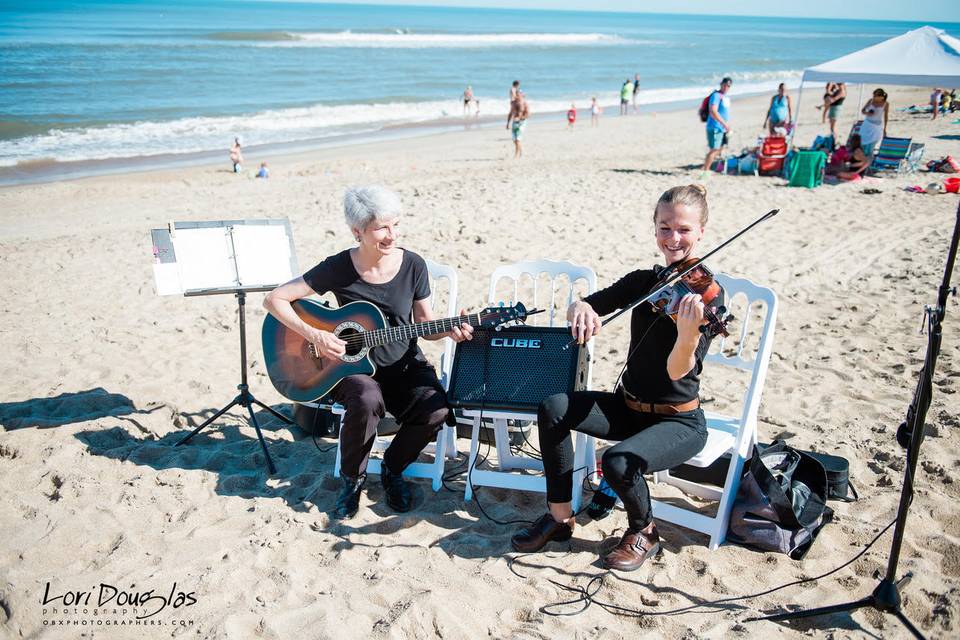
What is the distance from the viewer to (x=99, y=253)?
7.71 m

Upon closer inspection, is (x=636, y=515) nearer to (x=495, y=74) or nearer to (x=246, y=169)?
(x=246, y=169)

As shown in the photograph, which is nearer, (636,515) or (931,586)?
(931,586)

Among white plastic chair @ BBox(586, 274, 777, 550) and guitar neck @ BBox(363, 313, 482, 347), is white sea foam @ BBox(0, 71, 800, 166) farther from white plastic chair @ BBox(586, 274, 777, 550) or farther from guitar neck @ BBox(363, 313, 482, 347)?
white plastic chair @ BBox(586, 274, 777, 550)

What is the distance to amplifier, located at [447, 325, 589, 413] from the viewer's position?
3391 mm

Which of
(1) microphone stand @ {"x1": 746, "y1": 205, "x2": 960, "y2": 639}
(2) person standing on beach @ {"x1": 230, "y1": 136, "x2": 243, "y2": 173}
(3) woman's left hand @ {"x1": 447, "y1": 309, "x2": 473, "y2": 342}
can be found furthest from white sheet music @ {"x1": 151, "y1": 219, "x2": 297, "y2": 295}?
(2) person standing on beach @ {"x1": 230, "y1": 136, "x2": 243, "y2": 173}

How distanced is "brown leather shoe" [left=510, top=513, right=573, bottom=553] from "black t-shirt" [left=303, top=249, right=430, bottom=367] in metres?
1.10

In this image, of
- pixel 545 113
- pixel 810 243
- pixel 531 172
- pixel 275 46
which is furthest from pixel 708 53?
pixel 810 243

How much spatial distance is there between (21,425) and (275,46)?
150 feet

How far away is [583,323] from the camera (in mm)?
3105

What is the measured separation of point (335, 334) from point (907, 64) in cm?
1093

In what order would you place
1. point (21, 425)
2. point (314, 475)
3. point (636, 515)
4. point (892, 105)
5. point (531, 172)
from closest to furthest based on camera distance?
point (636, 515), point (314, 475), point (21, 425), point (531, 172), point (892, 105)

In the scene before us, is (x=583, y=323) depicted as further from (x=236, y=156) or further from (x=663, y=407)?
(x=236, y=156)

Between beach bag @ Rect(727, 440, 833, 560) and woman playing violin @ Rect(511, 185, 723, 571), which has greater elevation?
woman playing violin @ Rect(511, 185, 723, 571)

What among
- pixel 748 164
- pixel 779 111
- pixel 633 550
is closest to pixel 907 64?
pixel 748 164
